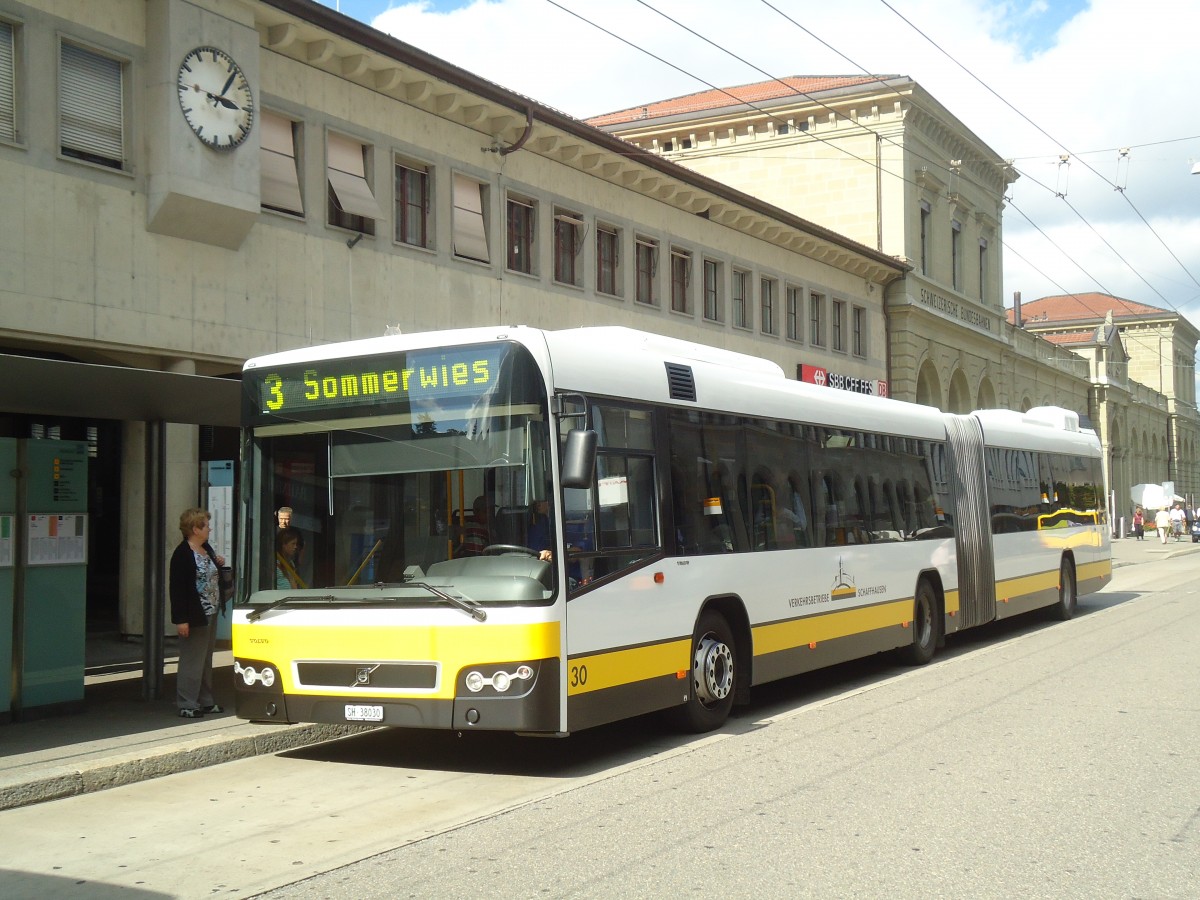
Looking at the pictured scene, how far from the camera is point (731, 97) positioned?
4403 centimetres

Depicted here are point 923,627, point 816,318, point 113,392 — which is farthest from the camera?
point 816,318

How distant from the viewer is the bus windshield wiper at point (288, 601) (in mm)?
8891

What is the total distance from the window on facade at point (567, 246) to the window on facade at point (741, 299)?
22.7ft

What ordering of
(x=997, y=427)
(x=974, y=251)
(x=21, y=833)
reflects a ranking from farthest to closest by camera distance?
(x=974, y=251) < (x=997, y=427) < (x=21, y=833)

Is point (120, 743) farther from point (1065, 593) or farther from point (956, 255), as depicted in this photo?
point (956, 255)

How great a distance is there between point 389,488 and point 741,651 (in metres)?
3.70

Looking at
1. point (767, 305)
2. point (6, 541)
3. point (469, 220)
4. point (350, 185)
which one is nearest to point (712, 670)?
point (6, 541)

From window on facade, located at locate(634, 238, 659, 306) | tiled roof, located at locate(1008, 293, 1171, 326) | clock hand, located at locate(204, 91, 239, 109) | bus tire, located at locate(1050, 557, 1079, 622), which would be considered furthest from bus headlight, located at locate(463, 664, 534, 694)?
tiled roof, located at locate(1008, 293, 1171, 326)

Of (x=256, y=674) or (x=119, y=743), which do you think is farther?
(x=119, y=743)

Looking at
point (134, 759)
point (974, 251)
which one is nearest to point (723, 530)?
point (134, 759)

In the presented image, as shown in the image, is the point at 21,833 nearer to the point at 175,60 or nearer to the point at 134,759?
the point at 134,759

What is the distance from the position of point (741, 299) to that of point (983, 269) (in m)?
22.3

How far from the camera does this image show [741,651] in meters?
11.0

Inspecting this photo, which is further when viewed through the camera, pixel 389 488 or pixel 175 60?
pixel 175 60
